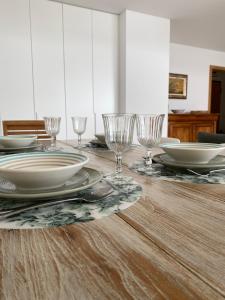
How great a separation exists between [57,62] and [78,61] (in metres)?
0.28

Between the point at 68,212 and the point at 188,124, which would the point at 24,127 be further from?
the point at 188,124

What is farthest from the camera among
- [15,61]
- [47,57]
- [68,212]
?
[47,57]

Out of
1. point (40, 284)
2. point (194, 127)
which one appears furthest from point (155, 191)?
point (194, 127)

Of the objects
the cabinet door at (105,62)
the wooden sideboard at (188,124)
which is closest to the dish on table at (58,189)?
the cabinet door at (105,62)

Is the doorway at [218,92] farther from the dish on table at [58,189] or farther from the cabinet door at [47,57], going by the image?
the dish on table at [58,189]

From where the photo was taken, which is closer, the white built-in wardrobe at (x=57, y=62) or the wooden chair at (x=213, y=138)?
the wooden chair at (x=213, y=138)

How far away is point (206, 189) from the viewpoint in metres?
0.59

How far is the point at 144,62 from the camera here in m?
3.50

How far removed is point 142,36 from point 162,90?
2.63 ft

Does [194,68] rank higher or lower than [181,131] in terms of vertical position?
→ higher

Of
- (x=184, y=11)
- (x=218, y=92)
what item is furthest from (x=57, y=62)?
(x=218, y=92)

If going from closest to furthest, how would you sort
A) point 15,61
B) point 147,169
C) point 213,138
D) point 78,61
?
point 147,169 → point 213,138 → point 15,61 → point 78,61

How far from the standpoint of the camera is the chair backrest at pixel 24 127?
1.99 metres

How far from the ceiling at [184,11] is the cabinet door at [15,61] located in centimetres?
58
